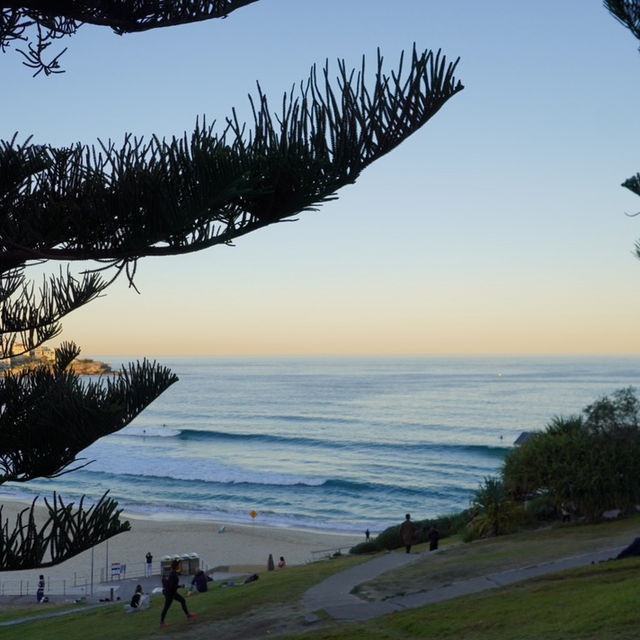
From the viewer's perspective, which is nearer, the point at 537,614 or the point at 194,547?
the point at 537,614

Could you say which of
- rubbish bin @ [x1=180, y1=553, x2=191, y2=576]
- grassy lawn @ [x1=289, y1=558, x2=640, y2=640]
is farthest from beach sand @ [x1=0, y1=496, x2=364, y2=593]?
grassy lawn @ [x1=289, y1=558, x2=640, y2=640]

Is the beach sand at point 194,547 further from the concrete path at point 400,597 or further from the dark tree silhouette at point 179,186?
the dark tree silhouette at point 179,186

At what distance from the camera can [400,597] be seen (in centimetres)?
1106

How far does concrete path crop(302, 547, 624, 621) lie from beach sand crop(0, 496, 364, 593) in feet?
42.9

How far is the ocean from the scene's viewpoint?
122 ft

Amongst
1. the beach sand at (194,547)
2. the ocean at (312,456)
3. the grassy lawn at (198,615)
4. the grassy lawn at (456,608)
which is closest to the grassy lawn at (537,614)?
the grassy lawn at (456,608)

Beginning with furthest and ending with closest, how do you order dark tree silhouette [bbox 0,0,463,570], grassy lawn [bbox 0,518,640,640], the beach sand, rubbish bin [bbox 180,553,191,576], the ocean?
the ocean < the beach sand < rubbish bin [bbox 180,553,191,576] < grassy lawn [bbox 0,518,640,640] < dark tree silhouette [bbox 0,0,463,570]

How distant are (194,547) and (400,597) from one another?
19.7 metres

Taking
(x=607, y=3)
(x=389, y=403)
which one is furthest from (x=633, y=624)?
(x=389, y=403)

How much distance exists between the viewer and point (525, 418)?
68062 millimetres

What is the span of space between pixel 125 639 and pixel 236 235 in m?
9.09

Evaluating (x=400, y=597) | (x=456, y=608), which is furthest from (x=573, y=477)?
(x=456, y=608)

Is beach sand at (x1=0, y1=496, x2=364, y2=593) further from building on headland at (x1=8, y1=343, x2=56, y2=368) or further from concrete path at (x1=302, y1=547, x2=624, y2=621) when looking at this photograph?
building on headland at (x1=8, y1=343, x2=56, y2=368)

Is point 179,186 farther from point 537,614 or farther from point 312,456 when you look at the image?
point 312,456
